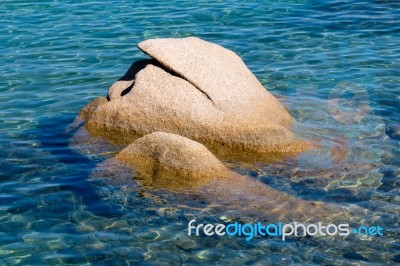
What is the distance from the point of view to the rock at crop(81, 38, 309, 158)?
32.1 ft

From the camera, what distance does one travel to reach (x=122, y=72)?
13.6 meters

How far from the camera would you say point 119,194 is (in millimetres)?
8633

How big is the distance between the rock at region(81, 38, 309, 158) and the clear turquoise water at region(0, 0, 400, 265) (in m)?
0.52

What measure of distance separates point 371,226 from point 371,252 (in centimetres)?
55

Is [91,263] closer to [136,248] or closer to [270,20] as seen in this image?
[136,248]

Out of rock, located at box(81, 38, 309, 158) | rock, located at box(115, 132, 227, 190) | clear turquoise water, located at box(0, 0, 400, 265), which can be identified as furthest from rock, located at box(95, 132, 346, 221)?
rock, located at box(81, 38, 309, 158)

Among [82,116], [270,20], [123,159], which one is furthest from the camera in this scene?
[270,20]

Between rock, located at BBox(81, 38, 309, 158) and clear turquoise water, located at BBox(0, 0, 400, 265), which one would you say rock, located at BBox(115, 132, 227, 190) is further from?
rock, located at BBox(81, 38, 309, 158)

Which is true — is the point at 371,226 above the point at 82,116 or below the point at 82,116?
below

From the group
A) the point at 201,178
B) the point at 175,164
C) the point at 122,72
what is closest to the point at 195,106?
the point at 175,164

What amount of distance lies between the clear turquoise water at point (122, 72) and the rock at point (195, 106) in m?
0.52

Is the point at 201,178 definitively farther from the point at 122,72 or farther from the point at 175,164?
the point at 122,72

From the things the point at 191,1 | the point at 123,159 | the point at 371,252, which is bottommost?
the point at 371,252

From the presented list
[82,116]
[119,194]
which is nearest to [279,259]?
[119,194]
